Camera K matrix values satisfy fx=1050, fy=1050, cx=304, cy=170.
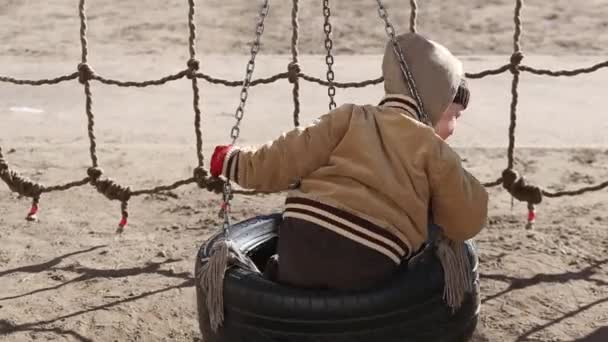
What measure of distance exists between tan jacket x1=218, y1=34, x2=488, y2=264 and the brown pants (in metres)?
0.02

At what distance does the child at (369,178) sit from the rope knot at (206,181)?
5.09 feet

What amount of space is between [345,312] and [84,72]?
203cm

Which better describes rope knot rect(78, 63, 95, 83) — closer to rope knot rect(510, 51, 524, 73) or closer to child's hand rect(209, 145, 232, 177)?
rope knot rect(510, 51, 524, 73)

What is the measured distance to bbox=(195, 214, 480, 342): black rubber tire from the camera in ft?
6.72

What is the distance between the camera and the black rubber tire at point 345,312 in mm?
2049

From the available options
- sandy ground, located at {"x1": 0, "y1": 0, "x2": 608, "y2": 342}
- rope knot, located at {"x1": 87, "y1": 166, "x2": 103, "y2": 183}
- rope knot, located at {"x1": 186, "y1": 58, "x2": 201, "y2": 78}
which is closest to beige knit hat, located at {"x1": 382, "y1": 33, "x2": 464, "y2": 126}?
sandy ground, located at {"x1": 0, "y1": 0, "x2": 608, "y2": 342}

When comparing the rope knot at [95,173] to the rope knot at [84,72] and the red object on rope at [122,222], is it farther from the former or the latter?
the rope knot at [84,72]

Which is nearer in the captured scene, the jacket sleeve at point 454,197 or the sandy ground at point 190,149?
the jacket sleeve at point 454,197

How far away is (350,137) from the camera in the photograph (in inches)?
82.8

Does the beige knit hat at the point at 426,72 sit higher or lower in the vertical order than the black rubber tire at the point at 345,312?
higher

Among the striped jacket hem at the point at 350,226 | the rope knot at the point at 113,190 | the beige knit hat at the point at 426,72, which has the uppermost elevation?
the beige knit hat at the point at 426,72

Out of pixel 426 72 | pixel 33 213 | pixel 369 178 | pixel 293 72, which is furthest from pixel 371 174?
pixel 33 213

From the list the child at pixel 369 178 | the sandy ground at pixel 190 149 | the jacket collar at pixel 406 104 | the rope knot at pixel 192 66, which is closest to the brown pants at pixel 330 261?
the child at pixel 369 178

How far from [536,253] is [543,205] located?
1.73 ft
